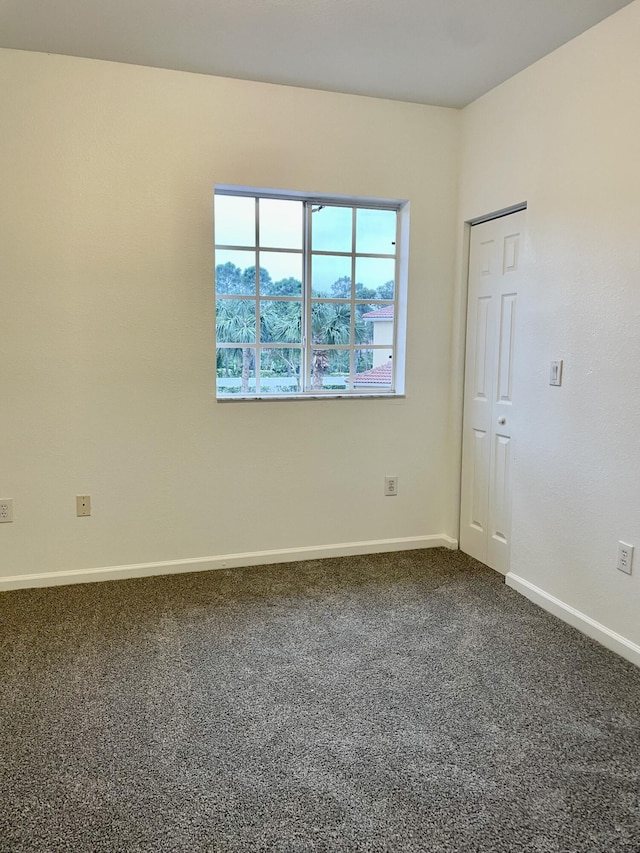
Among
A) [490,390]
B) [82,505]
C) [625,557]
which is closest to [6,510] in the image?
[82,505]

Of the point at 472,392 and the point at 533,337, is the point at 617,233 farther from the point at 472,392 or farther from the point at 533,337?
the point at 472,392

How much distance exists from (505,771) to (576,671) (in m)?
0.68

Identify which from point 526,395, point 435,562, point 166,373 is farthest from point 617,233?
point 166,373

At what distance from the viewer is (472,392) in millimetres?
3277

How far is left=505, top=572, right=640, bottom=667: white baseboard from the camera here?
2.24 m

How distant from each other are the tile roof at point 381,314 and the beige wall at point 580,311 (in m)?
0.82

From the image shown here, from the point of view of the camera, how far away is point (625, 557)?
7.40 ft

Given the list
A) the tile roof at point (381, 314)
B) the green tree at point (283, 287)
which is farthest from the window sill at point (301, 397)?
the green tree at point (283, 287)

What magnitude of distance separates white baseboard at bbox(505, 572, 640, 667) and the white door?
218 millimetres

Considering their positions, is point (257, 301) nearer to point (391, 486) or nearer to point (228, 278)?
point (228, 278)

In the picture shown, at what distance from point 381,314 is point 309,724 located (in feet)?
7.34

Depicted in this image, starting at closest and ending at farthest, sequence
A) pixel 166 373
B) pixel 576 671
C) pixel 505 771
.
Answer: pixel 505 771, pixel 576 671, pixel 166 373

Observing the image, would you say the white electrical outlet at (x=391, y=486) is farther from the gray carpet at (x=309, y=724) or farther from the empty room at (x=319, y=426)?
the gray carpet at (x=309, y=724)

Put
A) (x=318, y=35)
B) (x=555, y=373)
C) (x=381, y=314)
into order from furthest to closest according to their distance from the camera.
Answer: (x=381, y=314) → (x=555, y=373) → (x=318, y=35)
